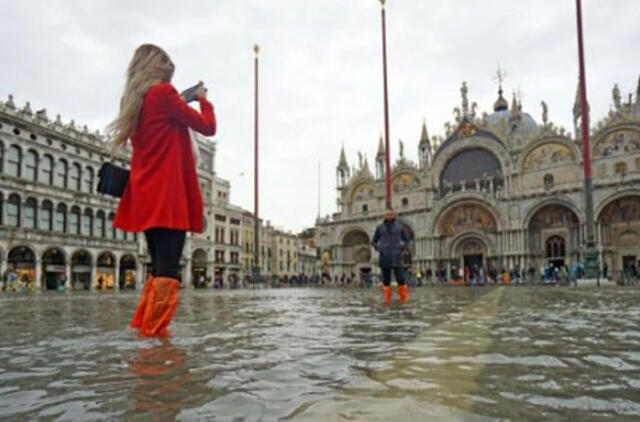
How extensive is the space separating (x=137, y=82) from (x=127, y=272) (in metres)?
40.2

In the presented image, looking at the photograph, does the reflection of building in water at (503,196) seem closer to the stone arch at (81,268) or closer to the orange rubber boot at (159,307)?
the stone arch at (81,268)

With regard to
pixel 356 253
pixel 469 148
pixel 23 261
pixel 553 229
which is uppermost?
pixel 469 148

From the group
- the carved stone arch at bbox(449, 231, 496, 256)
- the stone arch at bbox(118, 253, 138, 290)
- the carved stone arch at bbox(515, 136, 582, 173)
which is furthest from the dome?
the stone arch at bbox(118, 253, 138, 290)

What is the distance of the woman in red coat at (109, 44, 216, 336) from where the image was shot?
3.93 metres

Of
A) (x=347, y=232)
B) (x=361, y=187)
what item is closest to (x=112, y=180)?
(x=347, y=232)

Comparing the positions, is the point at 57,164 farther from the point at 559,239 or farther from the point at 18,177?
the point at 559,239

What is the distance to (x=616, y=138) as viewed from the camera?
37.1 m

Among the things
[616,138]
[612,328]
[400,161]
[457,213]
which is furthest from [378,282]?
[612,328]

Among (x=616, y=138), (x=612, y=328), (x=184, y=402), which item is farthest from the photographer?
(x=616, y=138)

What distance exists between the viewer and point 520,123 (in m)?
43.6

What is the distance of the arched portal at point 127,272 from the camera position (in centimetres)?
4075

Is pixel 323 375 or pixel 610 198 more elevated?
pixel 610 198

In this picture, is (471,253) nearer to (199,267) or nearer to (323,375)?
(199,267)

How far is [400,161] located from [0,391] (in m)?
49.9
